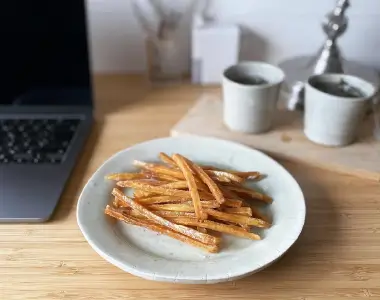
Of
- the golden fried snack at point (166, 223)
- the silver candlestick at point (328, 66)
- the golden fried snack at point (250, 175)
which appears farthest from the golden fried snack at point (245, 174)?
the silver candlestick at point (328, 66)

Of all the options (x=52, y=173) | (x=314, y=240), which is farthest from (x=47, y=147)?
(x=314, y=240)

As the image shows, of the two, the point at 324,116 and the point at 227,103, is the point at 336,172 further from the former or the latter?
the point at 227,103

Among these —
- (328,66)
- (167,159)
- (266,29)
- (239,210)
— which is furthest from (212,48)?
(239,210)

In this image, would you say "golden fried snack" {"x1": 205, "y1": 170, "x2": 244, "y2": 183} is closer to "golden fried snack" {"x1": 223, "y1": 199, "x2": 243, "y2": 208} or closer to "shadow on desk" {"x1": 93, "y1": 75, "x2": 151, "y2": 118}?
"golden fried snack" {"x1": 223, "y1": 199, "x2": 243, "y2": 208}

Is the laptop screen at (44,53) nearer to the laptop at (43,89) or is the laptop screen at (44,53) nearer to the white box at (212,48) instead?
the laptop at (43,89)

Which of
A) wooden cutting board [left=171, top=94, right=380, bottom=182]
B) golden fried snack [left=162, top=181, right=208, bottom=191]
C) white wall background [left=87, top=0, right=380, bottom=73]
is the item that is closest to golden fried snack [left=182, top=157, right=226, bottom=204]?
golden fried snack [left=162, top=181, right=208, bottom=191]

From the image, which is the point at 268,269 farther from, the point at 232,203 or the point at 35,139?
the point at 35,139

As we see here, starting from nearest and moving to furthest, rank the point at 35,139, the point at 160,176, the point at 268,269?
1. the point at 268,269
2. the point at 160,176
3. the point at 35,139
